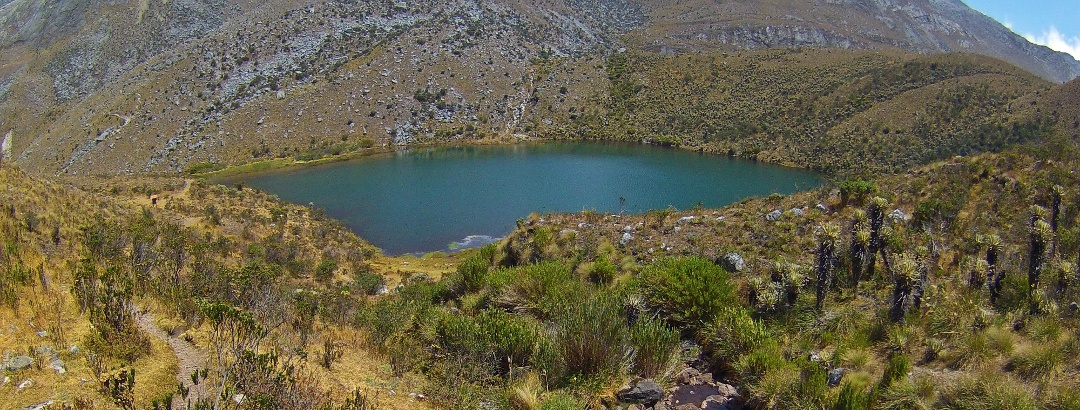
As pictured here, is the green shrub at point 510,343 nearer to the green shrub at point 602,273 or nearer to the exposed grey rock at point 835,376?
the exposed grey rock at point 835,376

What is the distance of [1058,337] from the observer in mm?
6625

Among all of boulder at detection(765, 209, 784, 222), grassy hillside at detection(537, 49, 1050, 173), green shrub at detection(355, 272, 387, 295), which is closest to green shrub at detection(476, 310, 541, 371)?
boulder at detection(765, 209, 784, 222)

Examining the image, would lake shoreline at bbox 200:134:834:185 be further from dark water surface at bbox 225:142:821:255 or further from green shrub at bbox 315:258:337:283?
green shrub at bbox 315:258:337:283

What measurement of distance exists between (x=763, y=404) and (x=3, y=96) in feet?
460

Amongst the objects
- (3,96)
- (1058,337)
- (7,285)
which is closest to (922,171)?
(1058,337)

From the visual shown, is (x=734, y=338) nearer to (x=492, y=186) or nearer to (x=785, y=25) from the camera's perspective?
(x=492, y=186)

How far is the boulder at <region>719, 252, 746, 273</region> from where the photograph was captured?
1292cm

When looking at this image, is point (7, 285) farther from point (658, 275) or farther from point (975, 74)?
point (975, 74)

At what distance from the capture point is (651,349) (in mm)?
7629

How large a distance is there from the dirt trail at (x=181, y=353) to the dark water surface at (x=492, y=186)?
2570 centimetres

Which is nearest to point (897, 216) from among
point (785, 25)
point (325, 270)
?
point (325, 270)

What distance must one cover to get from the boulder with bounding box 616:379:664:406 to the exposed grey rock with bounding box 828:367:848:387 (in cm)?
225

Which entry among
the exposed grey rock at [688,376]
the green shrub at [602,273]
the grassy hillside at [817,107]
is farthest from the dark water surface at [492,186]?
the exposed grey rock at [688,376]

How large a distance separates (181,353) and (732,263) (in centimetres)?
1156
